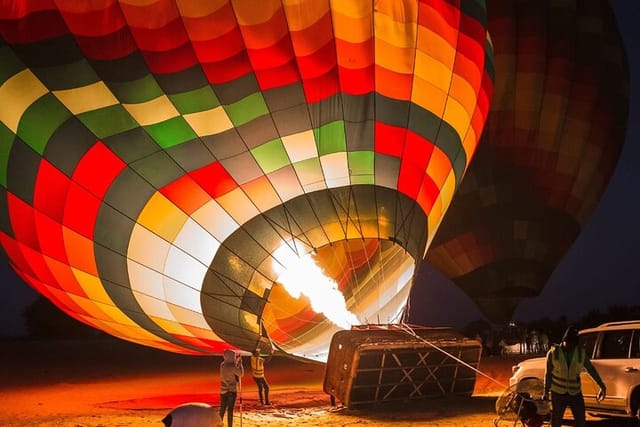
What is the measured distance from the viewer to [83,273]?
25.5 ft

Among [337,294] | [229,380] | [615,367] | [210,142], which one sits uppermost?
[210,142]

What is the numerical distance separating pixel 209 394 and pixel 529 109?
29.7 feet

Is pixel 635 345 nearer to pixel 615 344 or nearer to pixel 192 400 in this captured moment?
pixel 615 344

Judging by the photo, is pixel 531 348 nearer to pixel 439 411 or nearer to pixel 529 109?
pixel 529 109

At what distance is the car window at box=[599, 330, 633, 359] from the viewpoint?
20.1ft

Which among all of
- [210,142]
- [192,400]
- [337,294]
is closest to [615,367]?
[337,294]

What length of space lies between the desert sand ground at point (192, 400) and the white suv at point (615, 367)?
443 mm

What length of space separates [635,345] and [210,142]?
4.48 m

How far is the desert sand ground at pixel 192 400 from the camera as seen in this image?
6.89 meters

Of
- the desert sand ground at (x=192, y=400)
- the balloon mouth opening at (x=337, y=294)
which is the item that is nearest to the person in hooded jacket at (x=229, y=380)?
the desert sand ground at (x=192, y=400)

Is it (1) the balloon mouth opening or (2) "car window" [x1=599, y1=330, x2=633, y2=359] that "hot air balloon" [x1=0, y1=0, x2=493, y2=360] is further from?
(2) "car window" [x1=599, y1=330, x2=633, y2=359]

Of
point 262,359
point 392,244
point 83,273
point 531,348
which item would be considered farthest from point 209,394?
point 531,348

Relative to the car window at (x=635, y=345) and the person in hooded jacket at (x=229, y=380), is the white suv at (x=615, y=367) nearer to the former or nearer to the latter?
the car window at (x=635, y=345)

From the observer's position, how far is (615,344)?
6242mm
